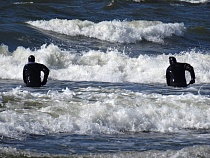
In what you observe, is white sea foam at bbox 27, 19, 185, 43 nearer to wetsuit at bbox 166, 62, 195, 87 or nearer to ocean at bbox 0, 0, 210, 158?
ocean at bbox 0, 0, 210, 158

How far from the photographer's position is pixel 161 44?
30672 millimetres

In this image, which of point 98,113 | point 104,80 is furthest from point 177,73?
point 98,113

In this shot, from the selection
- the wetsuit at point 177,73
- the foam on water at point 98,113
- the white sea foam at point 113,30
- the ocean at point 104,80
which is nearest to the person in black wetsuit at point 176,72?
the wetsuit at point 177,73

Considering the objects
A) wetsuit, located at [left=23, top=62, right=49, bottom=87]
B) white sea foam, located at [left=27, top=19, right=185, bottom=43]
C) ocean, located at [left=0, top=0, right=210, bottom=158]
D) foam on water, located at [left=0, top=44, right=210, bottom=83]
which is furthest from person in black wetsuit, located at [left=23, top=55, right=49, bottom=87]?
white sea foam, located at [left=27, top=19, right=185, bottom=43]

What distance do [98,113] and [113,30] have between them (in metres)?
18.4

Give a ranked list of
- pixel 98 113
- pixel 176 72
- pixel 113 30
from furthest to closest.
Answer: pixel 113 30 → pixel 176 72 → pixel 98 113

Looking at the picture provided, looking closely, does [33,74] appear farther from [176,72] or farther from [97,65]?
[97,65]

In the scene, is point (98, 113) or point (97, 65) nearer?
point (98, 113)

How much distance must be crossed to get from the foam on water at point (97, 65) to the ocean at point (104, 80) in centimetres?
3

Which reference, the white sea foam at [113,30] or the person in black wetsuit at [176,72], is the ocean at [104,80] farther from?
the person in black wetsuit at [176,72]

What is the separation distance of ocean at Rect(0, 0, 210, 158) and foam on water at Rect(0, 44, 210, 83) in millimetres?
34

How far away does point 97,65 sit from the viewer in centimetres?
2269

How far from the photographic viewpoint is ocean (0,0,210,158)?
37.3ft

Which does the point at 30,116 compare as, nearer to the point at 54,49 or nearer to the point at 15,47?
the point at 54,49
